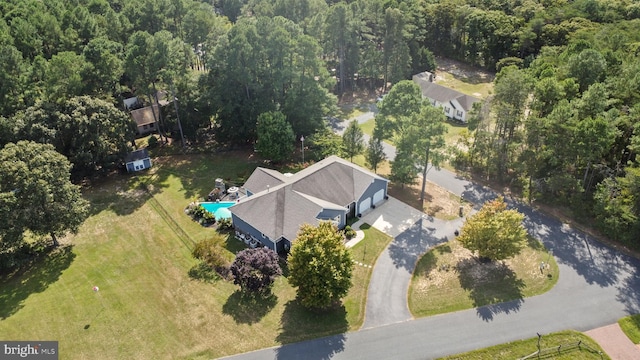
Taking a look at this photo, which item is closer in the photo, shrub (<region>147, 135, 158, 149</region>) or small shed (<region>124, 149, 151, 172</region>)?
small shed (<region>124, 149, 151, 172</region>)

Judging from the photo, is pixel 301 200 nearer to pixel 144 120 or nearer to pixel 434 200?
pixel 434 200

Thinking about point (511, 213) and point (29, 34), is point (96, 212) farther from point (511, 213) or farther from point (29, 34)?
point (511, 213)

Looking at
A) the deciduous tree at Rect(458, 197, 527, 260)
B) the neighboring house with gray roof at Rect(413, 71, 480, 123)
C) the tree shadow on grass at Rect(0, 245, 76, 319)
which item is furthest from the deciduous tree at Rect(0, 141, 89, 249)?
the neighboring house with gray roof at Rect(413, 71, 480, 123)

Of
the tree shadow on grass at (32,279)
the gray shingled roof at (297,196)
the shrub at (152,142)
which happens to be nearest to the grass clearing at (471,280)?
the gray shingled roof at (297,196)

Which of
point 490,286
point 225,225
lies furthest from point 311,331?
point 490,286

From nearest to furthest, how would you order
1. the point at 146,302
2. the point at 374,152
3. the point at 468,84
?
the point at 146,302
the point at 374,152
the point at 468,84

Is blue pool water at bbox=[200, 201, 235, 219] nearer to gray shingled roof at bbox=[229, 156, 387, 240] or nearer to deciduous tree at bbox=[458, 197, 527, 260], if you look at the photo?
gray shingled roof at bbox=[229, 156, 387, 240]

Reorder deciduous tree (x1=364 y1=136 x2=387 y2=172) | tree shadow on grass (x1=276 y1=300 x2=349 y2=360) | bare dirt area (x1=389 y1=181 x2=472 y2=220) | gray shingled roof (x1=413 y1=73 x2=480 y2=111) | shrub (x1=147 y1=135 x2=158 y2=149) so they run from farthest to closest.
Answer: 1. gray shingled roof (x1=413 y1=73 x2=480 y2=111)
2. shrub (x1=147 y1=135 x2=158 y2=149)
3. deciduous tree (x1=364 y1=136 x2=387 y2=172)
4. bare dirt area (x1=389 y1=181 x2=472 y2=220)
5. tree shadow on grass (x1=276 y1=300 x2=349 y2=360)

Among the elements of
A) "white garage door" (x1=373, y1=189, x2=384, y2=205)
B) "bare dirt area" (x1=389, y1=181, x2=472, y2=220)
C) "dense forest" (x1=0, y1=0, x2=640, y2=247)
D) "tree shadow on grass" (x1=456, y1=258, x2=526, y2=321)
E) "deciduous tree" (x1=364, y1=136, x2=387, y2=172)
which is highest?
"dense forest" (x1=0, y1=0, x2=640, y2=247)

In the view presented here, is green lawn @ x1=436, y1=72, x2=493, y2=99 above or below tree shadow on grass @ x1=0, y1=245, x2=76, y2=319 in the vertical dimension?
above
